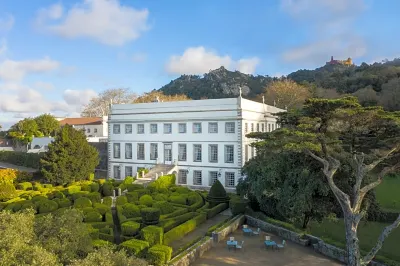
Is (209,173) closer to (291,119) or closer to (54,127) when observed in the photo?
(291,119)

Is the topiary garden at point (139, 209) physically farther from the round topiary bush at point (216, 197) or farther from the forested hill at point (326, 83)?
the forested hill at point (326, 83)

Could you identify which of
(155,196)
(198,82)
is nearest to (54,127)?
(198,82)

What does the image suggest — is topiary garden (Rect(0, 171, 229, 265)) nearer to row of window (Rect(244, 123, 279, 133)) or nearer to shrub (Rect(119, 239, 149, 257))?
shrub (Rect(119, 239, 149, 257))

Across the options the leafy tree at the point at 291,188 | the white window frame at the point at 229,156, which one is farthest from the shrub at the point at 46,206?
the white window frame at the point at 229,156

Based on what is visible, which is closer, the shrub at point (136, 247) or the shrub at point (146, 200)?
the shrub at point (136, 247)

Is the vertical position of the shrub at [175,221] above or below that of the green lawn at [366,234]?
above

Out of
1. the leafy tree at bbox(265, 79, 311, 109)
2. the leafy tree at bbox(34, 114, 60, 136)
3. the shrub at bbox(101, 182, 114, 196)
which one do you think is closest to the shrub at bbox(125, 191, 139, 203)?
the shrub at bbox(101, 182, 114, 196)
